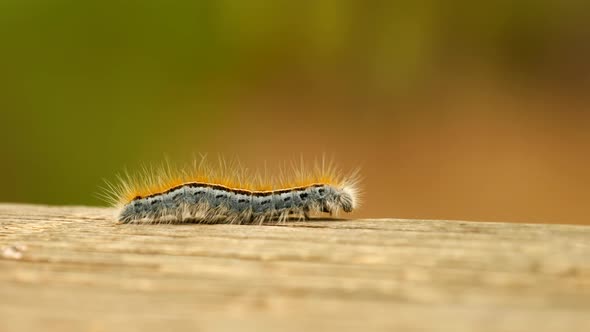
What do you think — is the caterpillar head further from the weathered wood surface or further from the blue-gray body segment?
the weathered wood surface

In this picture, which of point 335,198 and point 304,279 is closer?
point 304,279

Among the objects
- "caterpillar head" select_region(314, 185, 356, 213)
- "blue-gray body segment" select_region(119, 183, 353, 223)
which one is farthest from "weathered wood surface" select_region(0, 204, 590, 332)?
"caterpillar head" select_region(314, 185, 356, 213)

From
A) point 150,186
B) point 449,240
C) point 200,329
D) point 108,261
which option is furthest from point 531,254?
point 150,186

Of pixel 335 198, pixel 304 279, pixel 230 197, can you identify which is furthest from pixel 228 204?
pixel 304 279

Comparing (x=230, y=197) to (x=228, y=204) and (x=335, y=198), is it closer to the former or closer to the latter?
(x=228, y=204)

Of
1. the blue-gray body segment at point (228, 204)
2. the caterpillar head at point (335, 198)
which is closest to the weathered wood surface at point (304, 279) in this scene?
the blue-gray body segment at point (228, 204)

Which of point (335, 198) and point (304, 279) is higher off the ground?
point (335, 198)
